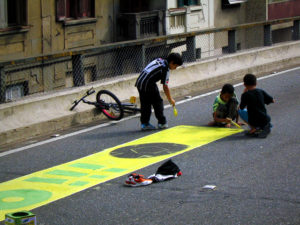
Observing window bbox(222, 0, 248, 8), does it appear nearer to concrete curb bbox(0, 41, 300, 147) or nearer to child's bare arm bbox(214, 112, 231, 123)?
concrete curb bbox(0, 41, 300, 147)

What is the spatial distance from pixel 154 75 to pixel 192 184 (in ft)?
12.2

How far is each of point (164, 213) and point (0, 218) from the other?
1.76 meters

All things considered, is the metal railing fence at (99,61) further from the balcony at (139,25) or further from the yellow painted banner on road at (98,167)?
the yellow painted banner on road at (98,167)

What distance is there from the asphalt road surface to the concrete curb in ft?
1.62

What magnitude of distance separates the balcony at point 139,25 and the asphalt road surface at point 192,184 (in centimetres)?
1641

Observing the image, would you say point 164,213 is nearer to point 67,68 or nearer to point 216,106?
point 216,106

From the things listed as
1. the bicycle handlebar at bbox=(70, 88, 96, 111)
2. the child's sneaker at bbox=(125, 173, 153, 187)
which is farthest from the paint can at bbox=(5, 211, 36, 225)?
the bicycle handlebar at bbox=(70, 88, 96, 111)

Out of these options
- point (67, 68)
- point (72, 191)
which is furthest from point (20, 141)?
point (67, 68)

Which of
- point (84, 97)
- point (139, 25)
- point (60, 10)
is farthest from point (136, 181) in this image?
point (139, 25)

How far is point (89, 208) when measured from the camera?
7.39 metres

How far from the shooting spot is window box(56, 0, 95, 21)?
956 inches

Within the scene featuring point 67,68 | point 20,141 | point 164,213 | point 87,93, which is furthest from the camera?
point 67,68

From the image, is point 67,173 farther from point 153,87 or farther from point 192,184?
point 153,87

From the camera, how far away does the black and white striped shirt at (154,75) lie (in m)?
11.4
